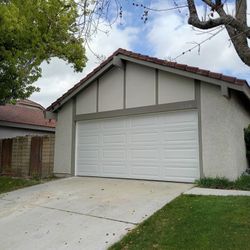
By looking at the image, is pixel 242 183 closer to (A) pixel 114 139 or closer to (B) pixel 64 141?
(A) pixel 114 139

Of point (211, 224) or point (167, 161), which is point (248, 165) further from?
point (211, 224)

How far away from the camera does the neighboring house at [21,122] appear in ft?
59.6

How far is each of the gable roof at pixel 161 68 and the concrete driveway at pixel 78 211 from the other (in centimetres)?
337

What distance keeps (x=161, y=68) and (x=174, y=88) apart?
812 millimetres

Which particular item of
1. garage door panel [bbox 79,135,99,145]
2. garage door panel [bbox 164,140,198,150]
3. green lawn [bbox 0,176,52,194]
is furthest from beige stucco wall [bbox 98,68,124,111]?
green lawn [bbox 0,176,52,194]

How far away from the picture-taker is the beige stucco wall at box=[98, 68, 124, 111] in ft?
41.2

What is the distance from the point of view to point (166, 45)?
6098 millimetres

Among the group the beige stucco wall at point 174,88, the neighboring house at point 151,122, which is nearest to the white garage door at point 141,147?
the neighboring house at point 151,122

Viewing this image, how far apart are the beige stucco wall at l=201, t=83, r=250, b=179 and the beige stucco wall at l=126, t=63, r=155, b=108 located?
1982 millimetres

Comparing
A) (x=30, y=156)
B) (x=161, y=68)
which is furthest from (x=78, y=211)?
(x=30, y=156)

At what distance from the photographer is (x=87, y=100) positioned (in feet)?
44.5

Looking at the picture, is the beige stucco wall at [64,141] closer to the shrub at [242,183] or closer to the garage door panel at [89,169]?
the garage door panel at [89,169]

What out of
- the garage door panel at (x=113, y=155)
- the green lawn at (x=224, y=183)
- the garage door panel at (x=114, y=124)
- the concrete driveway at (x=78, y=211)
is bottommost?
the concrete driveway at (x=78, y=211)

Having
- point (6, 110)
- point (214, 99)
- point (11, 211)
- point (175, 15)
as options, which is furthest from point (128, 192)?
point (6, 110)
